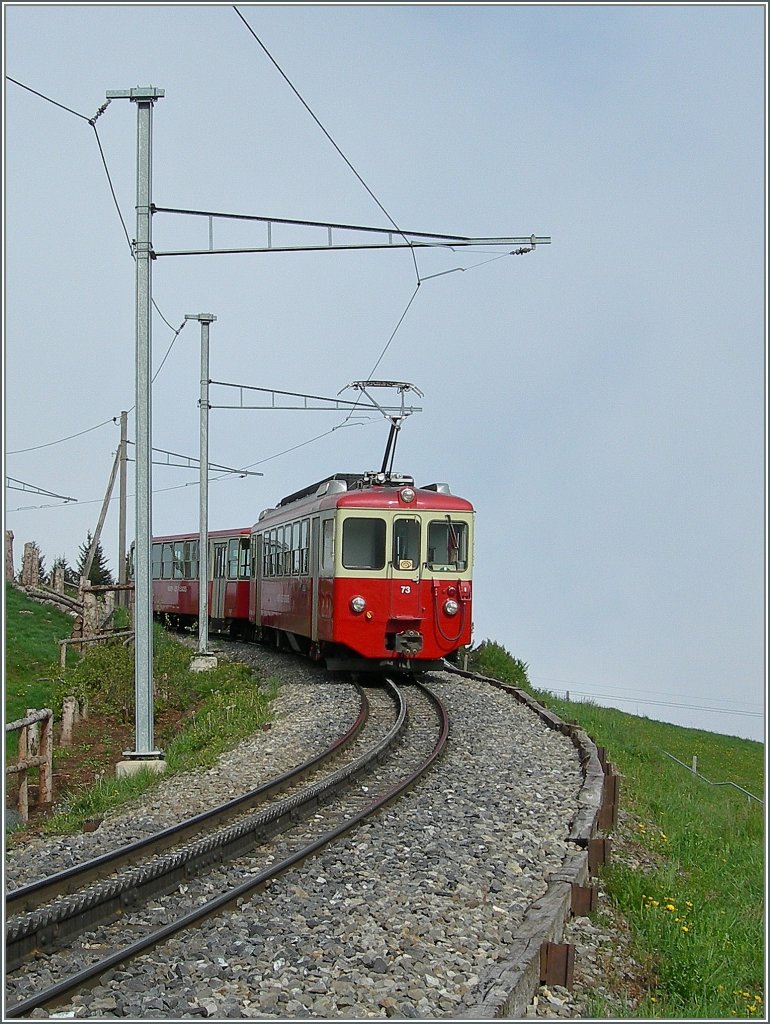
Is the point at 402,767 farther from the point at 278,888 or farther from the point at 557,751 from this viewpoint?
the point at 278,888

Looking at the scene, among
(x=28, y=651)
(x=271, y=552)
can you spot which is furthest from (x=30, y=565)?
(x=271, y=552)

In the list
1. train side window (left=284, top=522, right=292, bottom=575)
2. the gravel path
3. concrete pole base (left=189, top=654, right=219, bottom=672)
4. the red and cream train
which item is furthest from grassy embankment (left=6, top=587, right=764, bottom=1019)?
train side window (left=284, top=522, right=292, bottom=575)

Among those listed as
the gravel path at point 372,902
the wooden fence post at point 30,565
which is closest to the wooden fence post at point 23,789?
the gravel path at point 372,902

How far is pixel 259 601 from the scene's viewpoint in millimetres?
23484

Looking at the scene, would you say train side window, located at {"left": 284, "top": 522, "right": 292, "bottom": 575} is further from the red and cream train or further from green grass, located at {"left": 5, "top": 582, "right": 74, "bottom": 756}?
green grass, located at {"left": 5, "top": 582, "right": 74, "bottom": 756}

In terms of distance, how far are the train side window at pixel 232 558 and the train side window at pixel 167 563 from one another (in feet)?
21.9

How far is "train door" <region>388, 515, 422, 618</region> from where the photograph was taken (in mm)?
16297

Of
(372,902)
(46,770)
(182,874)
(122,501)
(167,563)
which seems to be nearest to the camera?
(372,902)

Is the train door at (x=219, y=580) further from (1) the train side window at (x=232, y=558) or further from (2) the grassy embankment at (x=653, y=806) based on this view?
(2) the grassy embankment at (x=653, y=806)

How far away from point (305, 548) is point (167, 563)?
55.7ft

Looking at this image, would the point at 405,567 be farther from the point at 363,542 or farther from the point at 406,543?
the point at 363,542

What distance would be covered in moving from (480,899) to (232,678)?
13.0m

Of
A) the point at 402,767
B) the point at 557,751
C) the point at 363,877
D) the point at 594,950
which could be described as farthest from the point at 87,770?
the point at 594,950

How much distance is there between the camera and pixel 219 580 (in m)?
28.5
